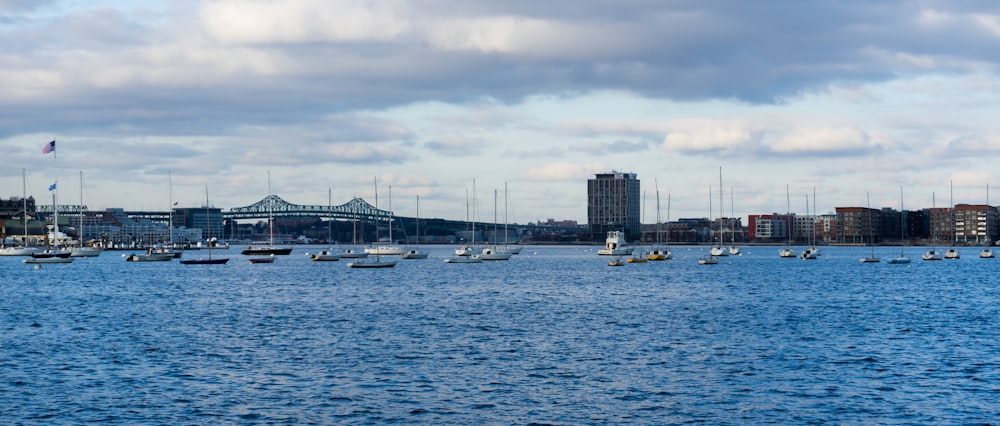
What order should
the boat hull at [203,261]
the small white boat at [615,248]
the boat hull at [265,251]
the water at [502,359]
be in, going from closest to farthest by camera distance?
the water at [502,359], the boat hull at [203,261], the small white boat at [615,248], the boat hull at [265,251]

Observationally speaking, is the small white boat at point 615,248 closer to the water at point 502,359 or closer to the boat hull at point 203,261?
the boat hull at point 203,261

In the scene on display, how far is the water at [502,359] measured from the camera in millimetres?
25500

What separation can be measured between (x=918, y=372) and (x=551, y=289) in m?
43.2

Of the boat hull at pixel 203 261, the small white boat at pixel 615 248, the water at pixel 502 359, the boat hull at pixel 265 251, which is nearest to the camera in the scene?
the water at pixel 502 359

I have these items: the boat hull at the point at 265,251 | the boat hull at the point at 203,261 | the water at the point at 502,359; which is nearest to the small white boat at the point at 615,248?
the boat hull at the point at 265,251

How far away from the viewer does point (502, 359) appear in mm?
33812

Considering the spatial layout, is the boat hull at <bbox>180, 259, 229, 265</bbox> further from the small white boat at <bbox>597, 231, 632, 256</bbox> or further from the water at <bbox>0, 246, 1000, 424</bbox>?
the small white boat at <bbox>597, 231, 632, 256</bbox>

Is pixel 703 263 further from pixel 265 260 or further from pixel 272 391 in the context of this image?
pixel 272 391

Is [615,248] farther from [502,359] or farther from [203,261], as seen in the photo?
[502,359]

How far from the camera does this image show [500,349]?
36.3m

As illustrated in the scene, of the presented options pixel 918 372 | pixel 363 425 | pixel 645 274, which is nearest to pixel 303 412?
pixel 363 425

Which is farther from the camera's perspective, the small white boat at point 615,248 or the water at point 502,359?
the small white boat at point 615,248

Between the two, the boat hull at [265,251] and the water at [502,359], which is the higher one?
the boat hull at [265,251]

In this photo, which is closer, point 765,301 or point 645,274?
point 765,301
